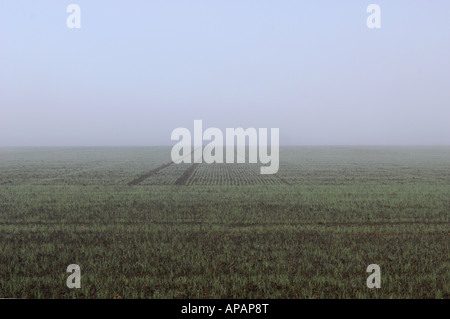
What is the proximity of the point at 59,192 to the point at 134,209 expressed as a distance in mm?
9900

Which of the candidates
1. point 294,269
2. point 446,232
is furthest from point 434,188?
point 294,269

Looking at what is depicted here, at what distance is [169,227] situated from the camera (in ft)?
47.9

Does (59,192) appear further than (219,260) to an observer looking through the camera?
Yes

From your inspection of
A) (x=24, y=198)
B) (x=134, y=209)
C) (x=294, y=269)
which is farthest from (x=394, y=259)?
(x=24, y=198)

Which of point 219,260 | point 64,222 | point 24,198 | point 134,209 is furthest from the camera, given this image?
point 24,198

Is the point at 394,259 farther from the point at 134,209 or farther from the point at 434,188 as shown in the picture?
the point at 434,188

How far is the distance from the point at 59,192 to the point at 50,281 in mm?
Answer: 18466

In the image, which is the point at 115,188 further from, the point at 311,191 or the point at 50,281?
the point at 50,281

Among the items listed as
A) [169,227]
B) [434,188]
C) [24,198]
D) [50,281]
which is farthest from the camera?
[434,188]
